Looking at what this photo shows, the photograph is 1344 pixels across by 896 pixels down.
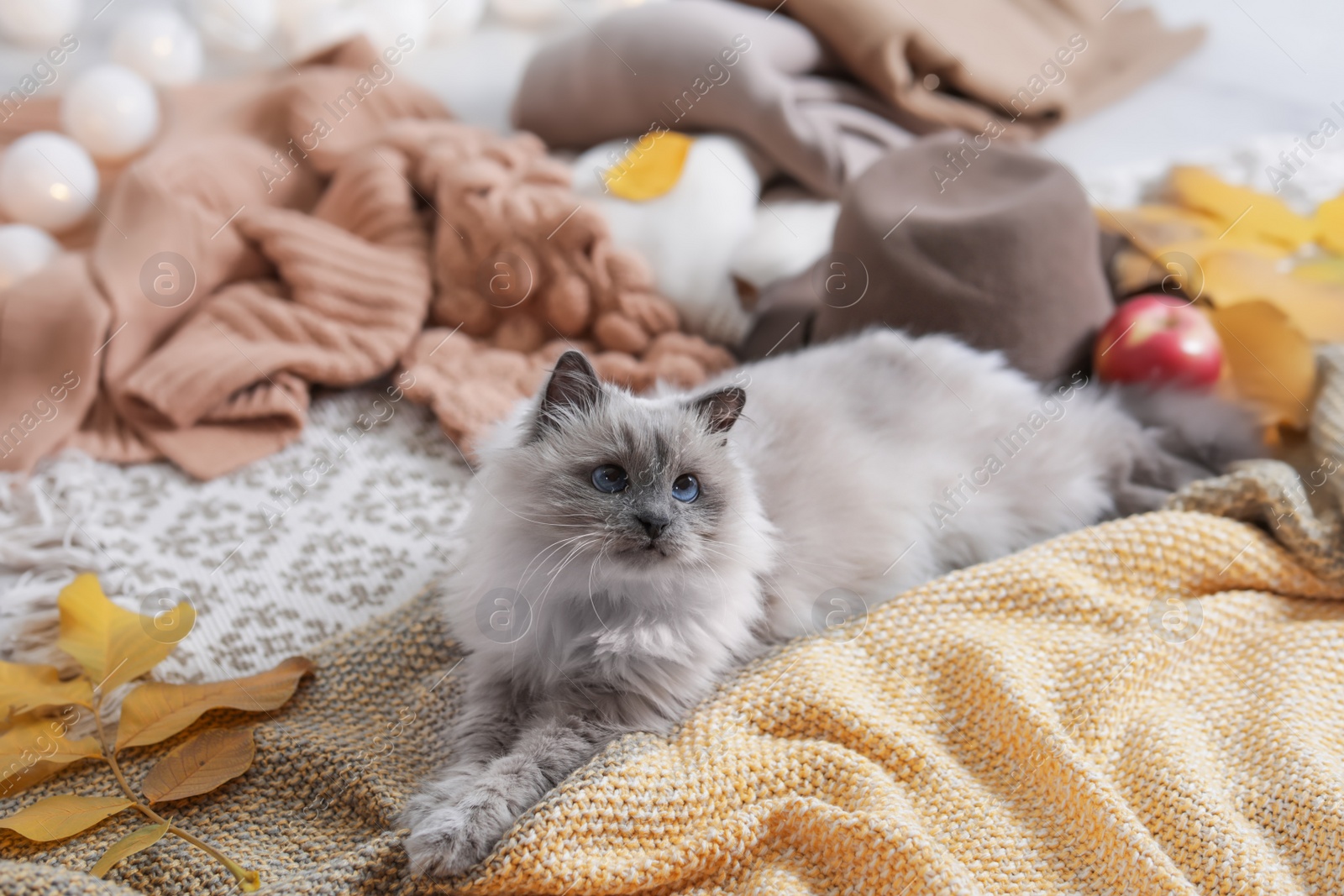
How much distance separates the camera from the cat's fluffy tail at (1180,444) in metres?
1.62

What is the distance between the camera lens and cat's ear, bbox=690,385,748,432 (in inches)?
48.1

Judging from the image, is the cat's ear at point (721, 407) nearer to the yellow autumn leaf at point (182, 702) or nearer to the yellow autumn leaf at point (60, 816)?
the yellow autumn leaf at point (182, 702)

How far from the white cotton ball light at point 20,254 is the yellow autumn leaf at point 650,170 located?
1.14m

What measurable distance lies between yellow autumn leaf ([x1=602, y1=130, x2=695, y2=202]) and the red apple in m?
0.91

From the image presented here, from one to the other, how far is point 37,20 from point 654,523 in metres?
Result: 2.28

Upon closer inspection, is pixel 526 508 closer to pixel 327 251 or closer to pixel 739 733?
pixel 739 733

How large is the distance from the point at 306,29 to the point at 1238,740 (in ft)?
7.89

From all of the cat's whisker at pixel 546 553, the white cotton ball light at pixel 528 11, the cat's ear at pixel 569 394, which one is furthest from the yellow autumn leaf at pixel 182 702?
the white cotton ball light at pixel 528 11

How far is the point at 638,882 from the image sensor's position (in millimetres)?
1061

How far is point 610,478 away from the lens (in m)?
1.22

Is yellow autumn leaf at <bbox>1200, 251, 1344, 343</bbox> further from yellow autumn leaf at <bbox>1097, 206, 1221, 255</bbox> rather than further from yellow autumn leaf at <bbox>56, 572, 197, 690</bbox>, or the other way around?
yellow autumn leaf at <bbox>56, 572, 197, 690</bbox>

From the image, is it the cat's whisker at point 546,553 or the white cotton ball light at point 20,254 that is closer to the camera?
the cat's whisker at point 546,553

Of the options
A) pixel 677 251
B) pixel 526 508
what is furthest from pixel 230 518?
pixel 677 251

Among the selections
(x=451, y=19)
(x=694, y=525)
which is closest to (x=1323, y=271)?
(x=694, y=525)
